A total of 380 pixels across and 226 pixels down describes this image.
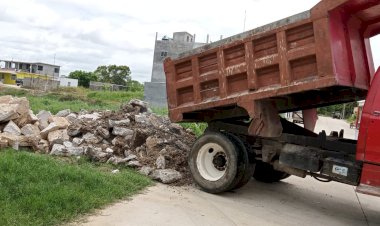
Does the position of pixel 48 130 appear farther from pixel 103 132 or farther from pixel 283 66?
pixel 283 66

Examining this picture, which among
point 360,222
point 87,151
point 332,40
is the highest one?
point 332,40

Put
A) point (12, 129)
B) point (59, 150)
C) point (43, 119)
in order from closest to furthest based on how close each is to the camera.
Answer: point (59, 150), point (12, 129), point (43, 119)

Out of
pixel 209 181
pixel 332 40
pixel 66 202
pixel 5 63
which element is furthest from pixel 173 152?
pixel 5 63

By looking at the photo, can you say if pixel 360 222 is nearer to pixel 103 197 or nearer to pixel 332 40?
pixel 332 40

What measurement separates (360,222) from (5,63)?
9460 cm

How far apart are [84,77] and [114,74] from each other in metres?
5.53

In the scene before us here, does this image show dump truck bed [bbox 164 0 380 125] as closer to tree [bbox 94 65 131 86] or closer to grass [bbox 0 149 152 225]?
grass [bbox 0 149 152 225]

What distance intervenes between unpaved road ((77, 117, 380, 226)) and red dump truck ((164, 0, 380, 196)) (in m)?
0.48

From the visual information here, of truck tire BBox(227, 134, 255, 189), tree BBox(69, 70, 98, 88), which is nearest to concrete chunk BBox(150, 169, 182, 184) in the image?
truck tire BBox(227, 134, 255, 189)

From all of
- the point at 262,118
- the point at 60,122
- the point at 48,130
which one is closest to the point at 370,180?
the point at 262,118

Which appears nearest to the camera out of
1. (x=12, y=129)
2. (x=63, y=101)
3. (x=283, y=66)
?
(x=283, y=66)

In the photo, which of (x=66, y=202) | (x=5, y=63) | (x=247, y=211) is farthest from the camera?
(x=5, y=63)

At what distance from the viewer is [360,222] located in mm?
6848

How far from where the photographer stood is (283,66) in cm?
641
